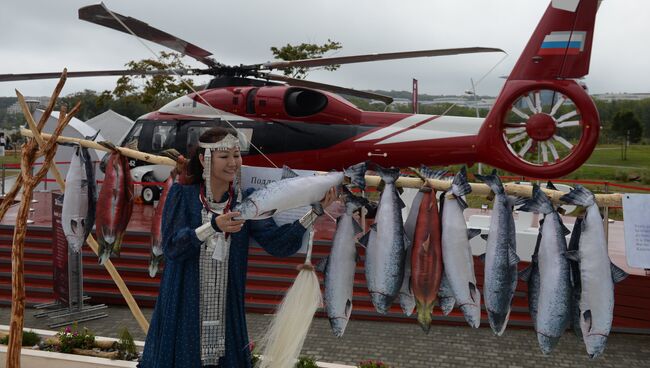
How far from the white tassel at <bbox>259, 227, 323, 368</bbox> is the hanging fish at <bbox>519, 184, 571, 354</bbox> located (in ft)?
3.91

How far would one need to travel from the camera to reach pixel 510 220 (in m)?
2.73

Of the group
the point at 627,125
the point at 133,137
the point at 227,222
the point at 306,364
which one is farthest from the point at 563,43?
the point at 627,125

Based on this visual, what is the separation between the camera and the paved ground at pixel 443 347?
6191mm

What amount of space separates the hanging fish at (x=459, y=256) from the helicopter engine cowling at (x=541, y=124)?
5034 mm

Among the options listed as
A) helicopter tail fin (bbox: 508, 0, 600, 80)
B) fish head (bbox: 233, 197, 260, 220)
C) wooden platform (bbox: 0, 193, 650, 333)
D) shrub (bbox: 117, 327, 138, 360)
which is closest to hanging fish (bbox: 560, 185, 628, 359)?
fish head (bbox: 233, 197, 260, 220)

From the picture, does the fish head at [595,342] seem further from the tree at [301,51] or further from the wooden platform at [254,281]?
the tree at [301,51]

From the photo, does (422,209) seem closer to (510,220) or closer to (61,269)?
(510,220)

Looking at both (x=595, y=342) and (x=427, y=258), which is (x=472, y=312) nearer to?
(x=427, y=258)

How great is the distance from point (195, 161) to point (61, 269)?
233 inches

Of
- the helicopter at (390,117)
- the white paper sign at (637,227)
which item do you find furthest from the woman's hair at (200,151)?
the helicopter at (390,117)

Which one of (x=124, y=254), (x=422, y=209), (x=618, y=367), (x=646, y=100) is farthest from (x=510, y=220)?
(x=646, y=100)

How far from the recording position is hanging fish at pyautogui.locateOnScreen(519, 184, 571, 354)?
2.62 meters

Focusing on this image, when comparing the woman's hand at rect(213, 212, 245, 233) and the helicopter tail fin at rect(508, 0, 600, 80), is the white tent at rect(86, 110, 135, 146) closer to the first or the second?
the helicopter tail fin at rect(508, 0, 600, 80)

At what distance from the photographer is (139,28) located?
280 inches
